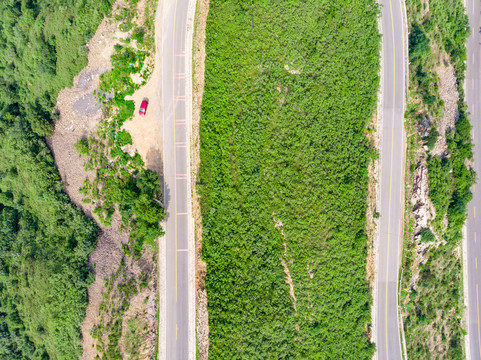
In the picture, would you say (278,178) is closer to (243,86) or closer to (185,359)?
(243,86)

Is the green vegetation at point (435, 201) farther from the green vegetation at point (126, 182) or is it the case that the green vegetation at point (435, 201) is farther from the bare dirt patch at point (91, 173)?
the green vegetation at point (126, 182)

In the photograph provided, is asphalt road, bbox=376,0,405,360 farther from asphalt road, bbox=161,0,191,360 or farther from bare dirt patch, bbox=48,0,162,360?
bare dirt patch, bbox=48,0,162,360

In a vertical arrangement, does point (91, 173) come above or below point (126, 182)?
above

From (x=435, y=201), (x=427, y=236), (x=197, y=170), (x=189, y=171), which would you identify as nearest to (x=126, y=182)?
(x=189, y=171)

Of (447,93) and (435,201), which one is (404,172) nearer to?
(435,201)

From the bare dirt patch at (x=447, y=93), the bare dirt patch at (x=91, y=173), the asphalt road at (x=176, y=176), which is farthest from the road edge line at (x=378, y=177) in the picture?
the bare dirt patch at (x=91, y=173)
